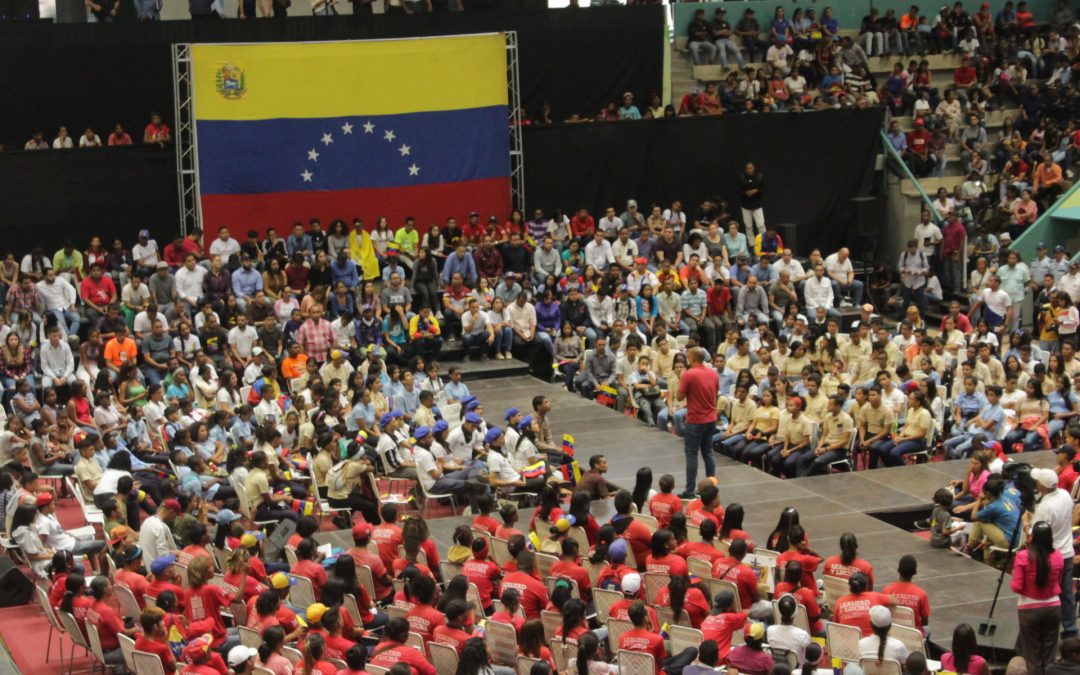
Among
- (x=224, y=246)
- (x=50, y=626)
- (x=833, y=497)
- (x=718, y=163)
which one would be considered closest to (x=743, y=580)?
(x=833, y=497)

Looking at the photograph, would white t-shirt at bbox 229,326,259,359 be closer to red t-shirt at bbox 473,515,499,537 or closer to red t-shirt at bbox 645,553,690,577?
red t-shirt at bbox 473,515,499,537

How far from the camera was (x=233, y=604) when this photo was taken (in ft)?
39.5

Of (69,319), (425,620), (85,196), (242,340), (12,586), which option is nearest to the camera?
(425,620)

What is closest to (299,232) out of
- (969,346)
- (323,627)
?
(969,346)

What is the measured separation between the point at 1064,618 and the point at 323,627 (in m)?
5.86

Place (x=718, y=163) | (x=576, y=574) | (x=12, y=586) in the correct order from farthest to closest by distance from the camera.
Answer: (x=718, y=163) → (x=12, y=586) → (x=576, y=574)

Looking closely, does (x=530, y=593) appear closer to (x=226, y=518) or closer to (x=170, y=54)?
(x=226, y=518)

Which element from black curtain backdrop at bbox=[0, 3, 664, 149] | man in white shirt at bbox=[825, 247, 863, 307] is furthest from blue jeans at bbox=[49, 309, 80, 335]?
man in white shirt at bbox=[825, 247, 863, 307]

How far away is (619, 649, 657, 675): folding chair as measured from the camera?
401 inches

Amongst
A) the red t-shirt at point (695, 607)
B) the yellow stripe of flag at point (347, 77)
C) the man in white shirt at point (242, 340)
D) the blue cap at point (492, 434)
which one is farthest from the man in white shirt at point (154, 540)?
the yellow stripe of flag at point (347, 77)

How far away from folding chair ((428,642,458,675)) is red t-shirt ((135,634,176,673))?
1828mm

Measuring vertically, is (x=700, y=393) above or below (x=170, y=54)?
below

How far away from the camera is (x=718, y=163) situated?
1060 inches

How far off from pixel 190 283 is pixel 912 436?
10405mm
